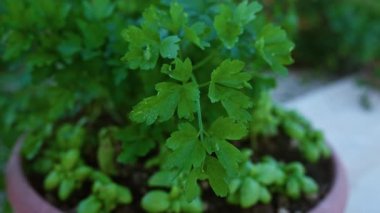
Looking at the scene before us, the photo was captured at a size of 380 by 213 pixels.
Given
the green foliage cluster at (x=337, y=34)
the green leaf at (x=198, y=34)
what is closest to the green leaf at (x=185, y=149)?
the green leaf at (x=198, y=34)

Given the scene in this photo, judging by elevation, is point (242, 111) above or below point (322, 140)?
above

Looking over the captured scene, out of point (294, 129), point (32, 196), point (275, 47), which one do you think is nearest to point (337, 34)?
point (294, 129)

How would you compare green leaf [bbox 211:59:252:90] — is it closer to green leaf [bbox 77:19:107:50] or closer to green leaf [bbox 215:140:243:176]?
green leaf [bbox 215:140:243:176]

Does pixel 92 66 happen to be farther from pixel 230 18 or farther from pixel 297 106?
pixel 297 106

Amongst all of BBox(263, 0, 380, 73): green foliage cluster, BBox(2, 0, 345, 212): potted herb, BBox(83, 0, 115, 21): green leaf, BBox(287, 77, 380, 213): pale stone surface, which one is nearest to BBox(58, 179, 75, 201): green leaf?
BBox(2, 0, 345, 212): potted herb

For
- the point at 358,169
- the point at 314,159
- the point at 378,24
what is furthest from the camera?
the point at 378,24

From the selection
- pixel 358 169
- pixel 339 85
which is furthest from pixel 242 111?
pixel 339 85
